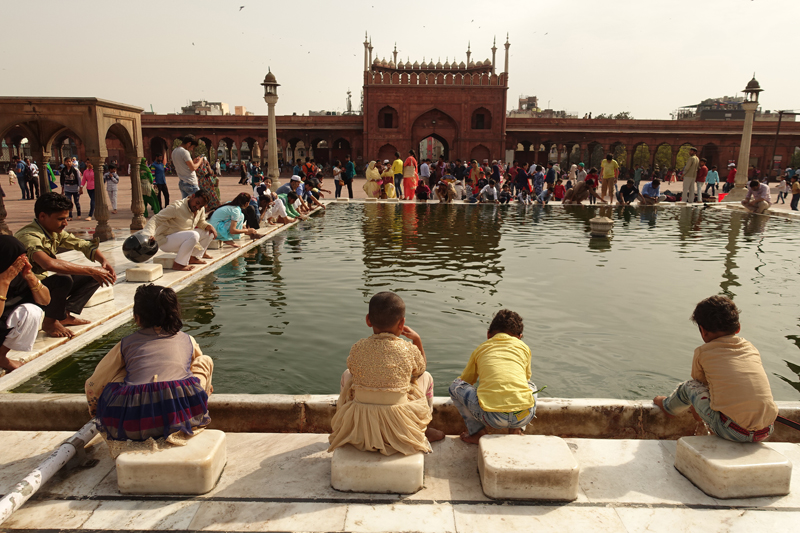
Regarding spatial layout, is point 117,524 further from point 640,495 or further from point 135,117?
point 135,117

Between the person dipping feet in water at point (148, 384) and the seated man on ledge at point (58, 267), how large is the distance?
1.86 metres

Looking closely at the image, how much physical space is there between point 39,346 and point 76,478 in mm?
1973

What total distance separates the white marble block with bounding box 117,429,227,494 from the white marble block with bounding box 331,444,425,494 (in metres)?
0.53

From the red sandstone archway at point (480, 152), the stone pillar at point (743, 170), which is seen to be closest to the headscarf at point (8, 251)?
the stone pillar at point (743, 170)

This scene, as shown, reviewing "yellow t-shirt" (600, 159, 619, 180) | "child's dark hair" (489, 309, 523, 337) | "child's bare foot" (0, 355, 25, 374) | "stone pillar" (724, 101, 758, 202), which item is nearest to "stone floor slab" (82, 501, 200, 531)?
"child's dark hair" (489, 309, 523, 337)

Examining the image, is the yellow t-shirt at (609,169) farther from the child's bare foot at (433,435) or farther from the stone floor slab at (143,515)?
the stone floor slab at (143,515)

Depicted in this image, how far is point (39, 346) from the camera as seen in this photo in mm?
4070

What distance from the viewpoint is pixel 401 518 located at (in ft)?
7.33

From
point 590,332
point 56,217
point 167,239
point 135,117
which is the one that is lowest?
point 590,332

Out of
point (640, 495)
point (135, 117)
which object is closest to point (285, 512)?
point (640, 495)

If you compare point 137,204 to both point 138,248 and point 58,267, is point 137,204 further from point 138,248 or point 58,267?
point 58,267

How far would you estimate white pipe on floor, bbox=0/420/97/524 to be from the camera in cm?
213

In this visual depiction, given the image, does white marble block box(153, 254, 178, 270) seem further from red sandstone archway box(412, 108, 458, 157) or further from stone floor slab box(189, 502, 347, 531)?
red sandstone archway box(412, 108, 458, 157)

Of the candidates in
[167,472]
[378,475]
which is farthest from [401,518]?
[167,472]
